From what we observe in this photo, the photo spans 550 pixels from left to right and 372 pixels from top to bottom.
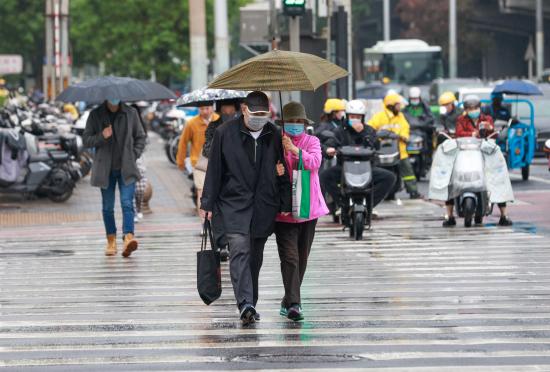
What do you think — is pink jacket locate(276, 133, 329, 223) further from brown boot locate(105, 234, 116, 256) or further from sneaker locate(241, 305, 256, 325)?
brown boot locate(105, 234, 116, 256)

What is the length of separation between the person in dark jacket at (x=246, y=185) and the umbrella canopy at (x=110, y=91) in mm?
4968

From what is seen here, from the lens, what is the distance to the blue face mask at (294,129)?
10602 millimetres

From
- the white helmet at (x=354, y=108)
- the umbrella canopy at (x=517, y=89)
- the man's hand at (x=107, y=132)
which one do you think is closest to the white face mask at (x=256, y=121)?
the man's hand at (x=107, y=132)

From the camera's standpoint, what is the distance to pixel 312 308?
11.0 m

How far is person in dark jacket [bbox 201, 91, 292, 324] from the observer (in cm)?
1020

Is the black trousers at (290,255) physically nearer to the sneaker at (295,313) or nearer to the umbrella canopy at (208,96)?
the sneaker at (295,313)

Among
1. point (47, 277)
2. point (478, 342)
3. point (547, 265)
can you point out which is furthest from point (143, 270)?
point (478, 342)

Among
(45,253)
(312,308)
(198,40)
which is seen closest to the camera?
(312,308)

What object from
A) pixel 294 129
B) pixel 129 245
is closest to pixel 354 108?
pixel 129 245

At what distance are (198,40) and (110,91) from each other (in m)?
14.9

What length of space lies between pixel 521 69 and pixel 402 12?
8.94 metres

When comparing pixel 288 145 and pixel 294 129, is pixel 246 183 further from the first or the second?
pixel 294 129

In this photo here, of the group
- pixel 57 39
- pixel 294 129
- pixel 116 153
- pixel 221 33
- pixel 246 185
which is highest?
pixel 57 39

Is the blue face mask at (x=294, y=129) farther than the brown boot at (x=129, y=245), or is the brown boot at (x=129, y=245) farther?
the brown boot at (x=129, y=245)
